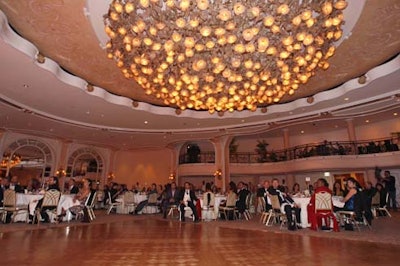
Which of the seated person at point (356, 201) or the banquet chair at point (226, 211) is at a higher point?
the seated person at point (356, 201)

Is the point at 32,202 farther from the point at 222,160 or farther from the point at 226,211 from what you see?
the point at 222,160

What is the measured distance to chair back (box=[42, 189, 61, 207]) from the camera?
7.52 metres

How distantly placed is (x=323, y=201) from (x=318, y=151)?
26.5 ft

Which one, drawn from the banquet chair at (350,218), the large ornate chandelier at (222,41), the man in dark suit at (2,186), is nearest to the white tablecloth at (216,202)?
the banquet chair at (350,218)

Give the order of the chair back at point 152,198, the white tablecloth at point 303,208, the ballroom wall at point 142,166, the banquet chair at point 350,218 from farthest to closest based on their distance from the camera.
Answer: the ballroom wall at point 142,166 → the chair back at point 152,198 → the white tablecloth at point 303,208 → the banquet chair at point 350,218

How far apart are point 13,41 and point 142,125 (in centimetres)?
757

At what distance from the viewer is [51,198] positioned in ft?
24.9

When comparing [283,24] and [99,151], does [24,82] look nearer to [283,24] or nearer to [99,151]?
[283,24]

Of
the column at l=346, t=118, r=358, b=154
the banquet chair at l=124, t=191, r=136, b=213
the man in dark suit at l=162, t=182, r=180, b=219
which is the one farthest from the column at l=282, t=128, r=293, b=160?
the banquet chair at l=124, t=191, r=136, b=213

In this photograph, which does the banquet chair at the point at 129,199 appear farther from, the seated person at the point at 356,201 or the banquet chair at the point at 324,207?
the seated person at the point at 356,201

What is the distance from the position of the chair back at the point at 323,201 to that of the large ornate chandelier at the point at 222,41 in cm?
342

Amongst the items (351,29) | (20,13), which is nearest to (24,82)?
(20,13)

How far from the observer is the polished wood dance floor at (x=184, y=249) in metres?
3.90

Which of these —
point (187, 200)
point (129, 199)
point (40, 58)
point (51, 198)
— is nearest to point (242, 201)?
point (187, 200)
